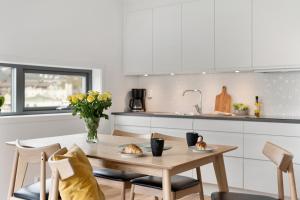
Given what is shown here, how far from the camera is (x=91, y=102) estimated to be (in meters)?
2.73

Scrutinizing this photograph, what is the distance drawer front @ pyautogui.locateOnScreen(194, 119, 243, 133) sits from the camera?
3.86 meters

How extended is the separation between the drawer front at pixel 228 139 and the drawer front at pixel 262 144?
66 millimetres

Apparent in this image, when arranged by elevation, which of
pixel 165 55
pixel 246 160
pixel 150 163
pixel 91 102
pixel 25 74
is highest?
pixel 165 55

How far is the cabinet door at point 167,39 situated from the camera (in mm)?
4633

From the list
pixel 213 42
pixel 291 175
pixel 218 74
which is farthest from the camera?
pixel 218 74

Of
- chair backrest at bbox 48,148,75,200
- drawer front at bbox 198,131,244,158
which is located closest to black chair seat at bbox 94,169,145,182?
chair backrest at bbox 48,148,75,200

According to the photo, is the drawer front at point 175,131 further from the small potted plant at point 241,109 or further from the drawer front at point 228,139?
the small potted plant at point 241,109

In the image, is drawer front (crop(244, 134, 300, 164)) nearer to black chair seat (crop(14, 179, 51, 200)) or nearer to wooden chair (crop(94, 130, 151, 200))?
wooden chair (crop(94, 130, 151, 200))

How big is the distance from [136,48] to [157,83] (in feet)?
2.00

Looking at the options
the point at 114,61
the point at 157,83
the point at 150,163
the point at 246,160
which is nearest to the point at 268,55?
the point at 246,160

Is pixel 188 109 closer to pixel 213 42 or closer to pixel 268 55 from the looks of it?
A: pixel 213 42

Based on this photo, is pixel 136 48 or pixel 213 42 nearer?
pixel 213 42

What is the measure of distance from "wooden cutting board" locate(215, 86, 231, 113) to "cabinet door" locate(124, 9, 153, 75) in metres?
1.03

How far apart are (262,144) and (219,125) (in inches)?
20.4
